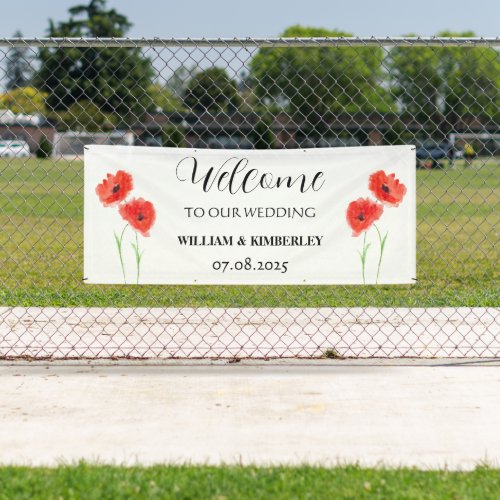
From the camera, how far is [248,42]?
596cm

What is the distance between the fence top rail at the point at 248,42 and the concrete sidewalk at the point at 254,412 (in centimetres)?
→ 191

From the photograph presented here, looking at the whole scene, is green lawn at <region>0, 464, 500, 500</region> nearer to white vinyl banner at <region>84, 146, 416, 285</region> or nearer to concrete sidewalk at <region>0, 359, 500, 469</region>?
concrete sidewalk at <region>0, 359, 500, 469</region>

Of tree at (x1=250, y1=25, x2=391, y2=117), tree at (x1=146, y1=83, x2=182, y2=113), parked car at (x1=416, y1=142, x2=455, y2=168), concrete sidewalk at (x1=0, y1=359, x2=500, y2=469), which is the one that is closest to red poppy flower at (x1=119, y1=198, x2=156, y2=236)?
concrete sidewalk at (x1=0, y1=359, x2=500, y2=469)

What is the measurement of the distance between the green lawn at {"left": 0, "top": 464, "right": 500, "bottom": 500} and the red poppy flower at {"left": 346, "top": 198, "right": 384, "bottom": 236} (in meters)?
2.18

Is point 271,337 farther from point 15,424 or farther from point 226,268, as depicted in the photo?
point 15,424

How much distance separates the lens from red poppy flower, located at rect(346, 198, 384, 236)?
599 cm

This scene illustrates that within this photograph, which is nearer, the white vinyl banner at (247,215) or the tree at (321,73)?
the white vinyl banner at (247,215)

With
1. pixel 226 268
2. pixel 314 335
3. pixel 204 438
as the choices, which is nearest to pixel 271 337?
pixel 314 335

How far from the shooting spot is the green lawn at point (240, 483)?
12.3ft

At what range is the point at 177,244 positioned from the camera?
236 inches

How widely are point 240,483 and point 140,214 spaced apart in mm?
2472

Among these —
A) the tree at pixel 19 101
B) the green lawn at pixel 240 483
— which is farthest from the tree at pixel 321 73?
the green lawn at pixel 240 483

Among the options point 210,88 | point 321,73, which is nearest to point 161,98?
point 210,88

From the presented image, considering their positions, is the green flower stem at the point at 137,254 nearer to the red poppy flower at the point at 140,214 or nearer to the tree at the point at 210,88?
the red poppy flower at the point at 140,214
